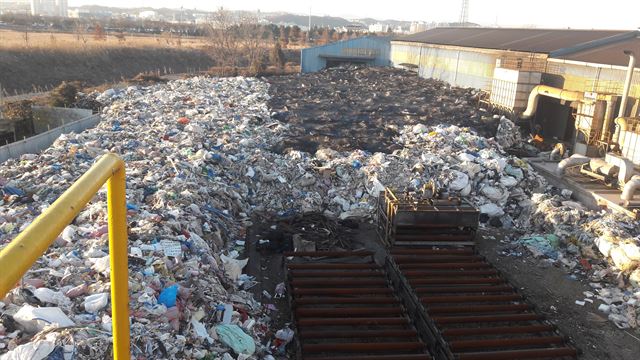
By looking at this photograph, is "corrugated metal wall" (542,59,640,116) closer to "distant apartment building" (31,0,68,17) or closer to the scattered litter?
the scattered litter

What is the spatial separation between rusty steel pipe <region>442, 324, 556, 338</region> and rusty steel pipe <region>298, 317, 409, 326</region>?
1.95 feet

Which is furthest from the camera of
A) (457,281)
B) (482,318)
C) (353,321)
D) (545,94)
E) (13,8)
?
(13,8)

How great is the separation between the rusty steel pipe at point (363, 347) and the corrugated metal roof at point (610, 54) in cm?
1164

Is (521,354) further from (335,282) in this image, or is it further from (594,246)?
(594,246)

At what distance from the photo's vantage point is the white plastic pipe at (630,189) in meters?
8.99

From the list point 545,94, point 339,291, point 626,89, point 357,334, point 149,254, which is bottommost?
point 357,334

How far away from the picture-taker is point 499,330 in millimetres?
5883

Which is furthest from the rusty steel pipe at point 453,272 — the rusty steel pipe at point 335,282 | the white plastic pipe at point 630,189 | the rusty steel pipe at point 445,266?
the white plastic pipe at point 630,189

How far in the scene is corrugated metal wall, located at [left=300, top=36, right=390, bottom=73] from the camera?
1207 inches

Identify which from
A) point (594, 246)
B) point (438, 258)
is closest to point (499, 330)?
point (438, 258)

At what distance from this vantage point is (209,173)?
9.94 meters

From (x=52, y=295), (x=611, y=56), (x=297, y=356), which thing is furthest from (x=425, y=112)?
(x=52, y=295)

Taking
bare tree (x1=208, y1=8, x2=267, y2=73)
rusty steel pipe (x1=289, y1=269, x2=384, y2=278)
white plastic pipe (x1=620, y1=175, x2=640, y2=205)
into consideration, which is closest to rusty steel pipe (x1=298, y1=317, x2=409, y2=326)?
rusty steel pipe (x1=289, y1=269, x2=384, y2=278)

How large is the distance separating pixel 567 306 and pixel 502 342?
2237 millimetres
